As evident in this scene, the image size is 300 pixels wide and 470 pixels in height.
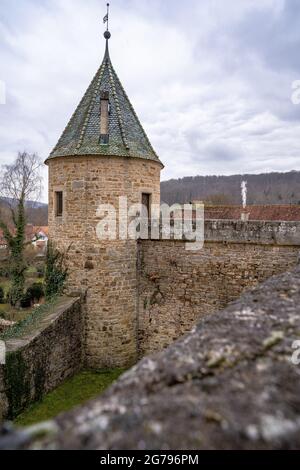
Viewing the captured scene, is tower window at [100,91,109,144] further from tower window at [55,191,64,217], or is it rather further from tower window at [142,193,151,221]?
tower window at [55,191,64,217]

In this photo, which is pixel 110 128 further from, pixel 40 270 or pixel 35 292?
pixel 40 270

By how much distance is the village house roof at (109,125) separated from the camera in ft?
33.8

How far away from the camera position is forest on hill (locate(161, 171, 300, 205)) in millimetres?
70494

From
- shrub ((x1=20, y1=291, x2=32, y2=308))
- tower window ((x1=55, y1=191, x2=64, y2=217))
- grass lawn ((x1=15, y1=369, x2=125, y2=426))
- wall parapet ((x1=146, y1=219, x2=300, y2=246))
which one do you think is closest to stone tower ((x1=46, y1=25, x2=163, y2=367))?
tower window ((x1=55, y1=191, x2=64, y2=217))

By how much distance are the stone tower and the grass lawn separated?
41 cm

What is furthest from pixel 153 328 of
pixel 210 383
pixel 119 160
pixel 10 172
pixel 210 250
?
pixel 10 172

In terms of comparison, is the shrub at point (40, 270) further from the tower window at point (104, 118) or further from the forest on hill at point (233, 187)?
the forest on hill at point (233, 187)

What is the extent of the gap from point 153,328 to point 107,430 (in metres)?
8.92

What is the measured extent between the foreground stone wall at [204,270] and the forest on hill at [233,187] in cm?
5626

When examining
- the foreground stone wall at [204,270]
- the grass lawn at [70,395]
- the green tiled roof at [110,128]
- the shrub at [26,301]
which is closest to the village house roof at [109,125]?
the green tiled roof at [110,128]

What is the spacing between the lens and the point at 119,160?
1023 centimetres

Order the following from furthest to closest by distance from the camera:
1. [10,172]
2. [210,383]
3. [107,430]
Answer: [10,172] → [210,383] → [107,430]

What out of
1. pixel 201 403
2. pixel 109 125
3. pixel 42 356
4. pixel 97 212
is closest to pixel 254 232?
pixel 97 212

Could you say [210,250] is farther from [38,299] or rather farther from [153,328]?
[38,299]
